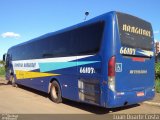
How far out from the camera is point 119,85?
30.2 ft

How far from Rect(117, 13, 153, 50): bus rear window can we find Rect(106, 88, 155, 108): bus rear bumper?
5.18 ft

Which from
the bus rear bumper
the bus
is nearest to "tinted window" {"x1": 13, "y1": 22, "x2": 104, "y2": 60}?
the bus

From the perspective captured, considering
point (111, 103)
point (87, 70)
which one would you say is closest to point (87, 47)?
point (87, 70)

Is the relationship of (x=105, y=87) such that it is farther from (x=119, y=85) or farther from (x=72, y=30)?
(x=72, y=30)

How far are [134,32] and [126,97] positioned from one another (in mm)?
2255

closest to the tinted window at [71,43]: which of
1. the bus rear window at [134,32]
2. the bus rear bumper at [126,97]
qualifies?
the bus rear window at [134,32]

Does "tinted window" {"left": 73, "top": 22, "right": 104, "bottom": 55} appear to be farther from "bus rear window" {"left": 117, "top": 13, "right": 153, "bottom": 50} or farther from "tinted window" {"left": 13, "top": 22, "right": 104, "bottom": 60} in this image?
"bus rear window" {"left": 117, "top": 13, "right": 153, "bottom": 50}

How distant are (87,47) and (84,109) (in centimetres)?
249

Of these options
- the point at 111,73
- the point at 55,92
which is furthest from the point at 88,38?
the point at 55,92

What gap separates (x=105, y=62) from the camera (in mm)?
9000

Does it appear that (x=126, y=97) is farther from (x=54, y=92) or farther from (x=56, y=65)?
(x=54, y=92)

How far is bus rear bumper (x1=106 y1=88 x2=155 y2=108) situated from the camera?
8.97 metres

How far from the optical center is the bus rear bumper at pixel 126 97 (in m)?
8.97

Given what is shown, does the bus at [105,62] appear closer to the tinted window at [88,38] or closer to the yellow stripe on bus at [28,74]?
the tinted window at [88,38]
